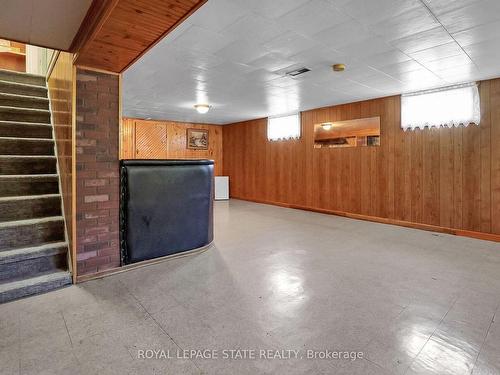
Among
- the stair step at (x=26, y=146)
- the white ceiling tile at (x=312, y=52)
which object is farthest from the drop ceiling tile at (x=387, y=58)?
the stair step at (x=26, y=146)

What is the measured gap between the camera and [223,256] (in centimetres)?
332

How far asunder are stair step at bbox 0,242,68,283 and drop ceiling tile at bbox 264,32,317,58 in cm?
279

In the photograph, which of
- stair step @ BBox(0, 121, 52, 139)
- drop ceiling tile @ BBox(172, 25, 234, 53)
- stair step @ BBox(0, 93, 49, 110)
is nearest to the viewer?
drop ceiling tile @ BBox(172, 25, 234, 53)

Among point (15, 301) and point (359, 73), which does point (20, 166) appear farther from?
point (359, 73)

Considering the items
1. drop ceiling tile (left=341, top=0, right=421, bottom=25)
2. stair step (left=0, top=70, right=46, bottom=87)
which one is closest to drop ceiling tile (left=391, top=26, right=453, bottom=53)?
drop ceiling tile (left=341, top=0, right=421, bottom=25)

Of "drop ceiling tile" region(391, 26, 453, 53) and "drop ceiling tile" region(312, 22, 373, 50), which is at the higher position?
"drop ceiling tile" region(312, 22, 373, 50)

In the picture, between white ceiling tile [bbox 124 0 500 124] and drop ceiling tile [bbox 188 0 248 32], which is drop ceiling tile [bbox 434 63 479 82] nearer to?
white ceiling tile [bbox 124 0 500 124]

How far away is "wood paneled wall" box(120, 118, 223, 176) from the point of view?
7.55 metres

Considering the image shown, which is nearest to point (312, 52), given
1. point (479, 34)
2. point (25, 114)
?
point (479, 34)

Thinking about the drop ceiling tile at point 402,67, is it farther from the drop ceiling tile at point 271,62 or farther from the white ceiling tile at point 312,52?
the drop ceiling tile at point 271,62

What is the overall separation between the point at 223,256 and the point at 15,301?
187cm

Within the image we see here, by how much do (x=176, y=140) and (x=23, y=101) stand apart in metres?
4.62

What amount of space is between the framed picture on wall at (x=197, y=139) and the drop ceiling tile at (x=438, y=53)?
635 centimetres

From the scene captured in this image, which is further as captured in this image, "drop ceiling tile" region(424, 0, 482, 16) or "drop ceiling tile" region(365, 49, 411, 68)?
"drop ceiling tile" region(365, 49, 411, 68)
